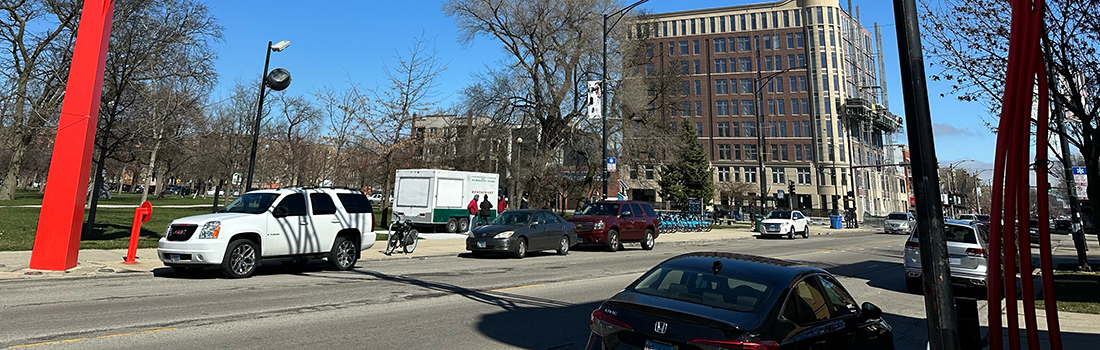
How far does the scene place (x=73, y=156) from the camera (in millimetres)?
11539

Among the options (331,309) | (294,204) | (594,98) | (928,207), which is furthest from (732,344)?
(594,98)

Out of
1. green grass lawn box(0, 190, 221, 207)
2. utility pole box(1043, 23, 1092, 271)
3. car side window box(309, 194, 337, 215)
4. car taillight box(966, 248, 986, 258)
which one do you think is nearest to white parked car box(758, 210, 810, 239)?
utility pole box(1043, 23, 1092, 271)

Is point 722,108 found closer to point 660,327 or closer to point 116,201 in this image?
point 116,201

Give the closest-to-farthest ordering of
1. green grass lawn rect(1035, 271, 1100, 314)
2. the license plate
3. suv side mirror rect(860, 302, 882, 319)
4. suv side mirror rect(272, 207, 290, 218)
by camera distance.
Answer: the license plate
suv side mirror rect(860, 302, 882, 319)
green grass lawn rect(1035, 271, 1100, 314)
suv side mirror rect(272, 207, 290, 218)

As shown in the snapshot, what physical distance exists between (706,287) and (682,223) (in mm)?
33375

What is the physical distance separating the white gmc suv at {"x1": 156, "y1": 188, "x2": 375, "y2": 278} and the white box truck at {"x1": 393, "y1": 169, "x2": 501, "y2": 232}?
517 inches

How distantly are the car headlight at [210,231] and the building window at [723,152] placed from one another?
262 ft

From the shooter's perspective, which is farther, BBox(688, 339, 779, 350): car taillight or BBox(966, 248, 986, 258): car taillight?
BBox(966, 248, 986, 258): car taillight

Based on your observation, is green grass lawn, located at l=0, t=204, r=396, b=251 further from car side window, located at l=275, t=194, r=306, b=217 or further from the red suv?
the red suv

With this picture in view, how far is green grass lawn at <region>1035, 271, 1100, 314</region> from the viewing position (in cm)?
1007

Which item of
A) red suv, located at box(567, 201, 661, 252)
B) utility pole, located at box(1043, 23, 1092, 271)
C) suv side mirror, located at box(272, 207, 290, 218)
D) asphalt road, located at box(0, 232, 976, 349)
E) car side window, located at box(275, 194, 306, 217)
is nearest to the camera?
asphalt road, located at box(0, 232, 976, 349)

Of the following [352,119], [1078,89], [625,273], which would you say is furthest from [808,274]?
[352,119]

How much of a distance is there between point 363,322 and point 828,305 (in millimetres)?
5273

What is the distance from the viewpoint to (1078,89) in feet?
42.0
